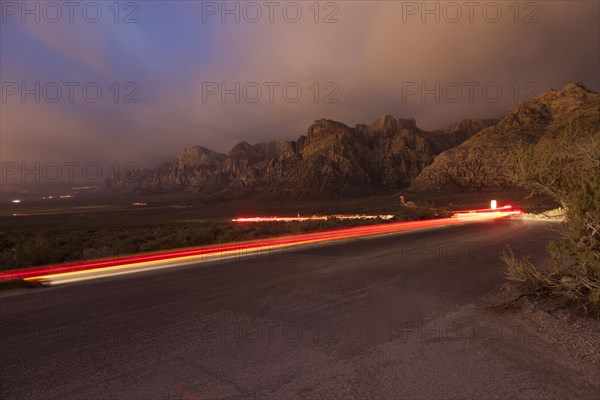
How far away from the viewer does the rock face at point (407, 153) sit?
84.8 metres

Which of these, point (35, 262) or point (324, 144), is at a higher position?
point (324, 144)

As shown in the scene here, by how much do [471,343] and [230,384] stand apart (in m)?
3.29

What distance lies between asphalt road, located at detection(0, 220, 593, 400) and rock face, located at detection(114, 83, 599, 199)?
58.1m

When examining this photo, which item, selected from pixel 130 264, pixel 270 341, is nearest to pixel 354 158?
pixel 130 264

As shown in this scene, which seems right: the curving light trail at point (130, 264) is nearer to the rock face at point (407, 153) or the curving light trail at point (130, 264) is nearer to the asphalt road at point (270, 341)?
the asphalt road at point (270, 341)

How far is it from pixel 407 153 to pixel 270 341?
13233cm

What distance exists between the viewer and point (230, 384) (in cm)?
399

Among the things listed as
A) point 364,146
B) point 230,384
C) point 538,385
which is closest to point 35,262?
point 230,384

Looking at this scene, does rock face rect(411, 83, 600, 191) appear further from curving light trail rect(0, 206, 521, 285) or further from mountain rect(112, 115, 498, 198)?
curving light trail rect(0, 206, 521, 285)

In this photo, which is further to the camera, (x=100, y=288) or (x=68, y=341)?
(x=100, y=288)

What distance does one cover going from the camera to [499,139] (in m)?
86.8

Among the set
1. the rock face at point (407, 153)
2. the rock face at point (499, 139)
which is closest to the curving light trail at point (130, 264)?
the rock face at point (407, 153)

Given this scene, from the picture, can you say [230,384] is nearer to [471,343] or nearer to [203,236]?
[471,343]

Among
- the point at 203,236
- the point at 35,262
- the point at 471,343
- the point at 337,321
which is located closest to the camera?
the point at 471,343
